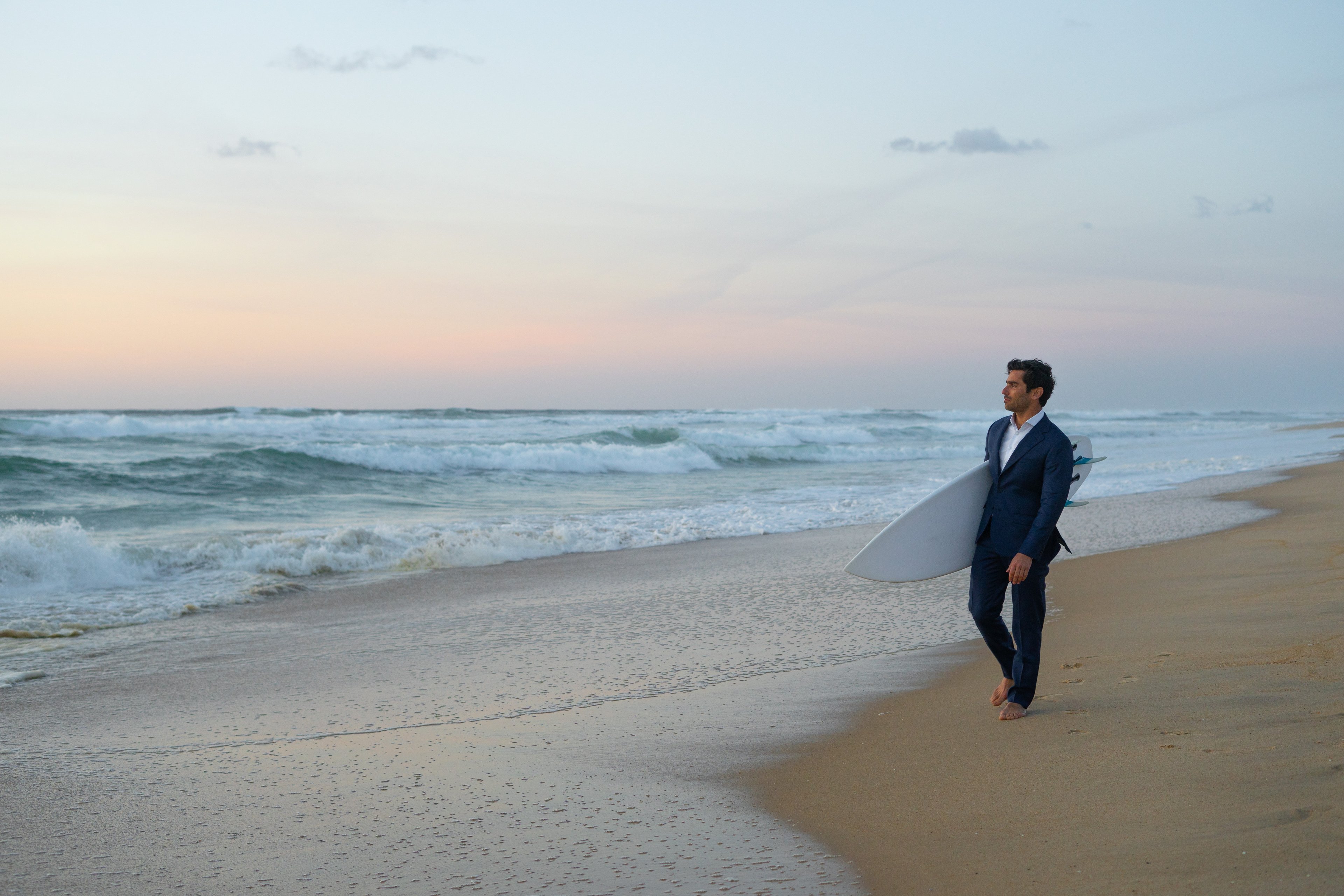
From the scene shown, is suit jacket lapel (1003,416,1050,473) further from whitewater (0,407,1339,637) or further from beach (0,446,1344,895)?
whitewater (0,407,1339,637)

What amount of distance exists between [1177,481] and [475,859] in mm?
15263

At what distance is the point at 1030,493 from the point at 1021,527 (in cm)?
13

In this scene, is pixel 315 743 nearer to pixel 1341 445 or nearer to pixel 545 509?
pixel 545 509

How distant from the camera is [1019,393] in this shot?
3.52 m

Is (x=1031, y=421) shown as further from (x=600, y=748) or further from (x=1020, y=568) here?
(x=600, y=748)

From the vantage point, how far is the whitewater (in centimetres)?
770

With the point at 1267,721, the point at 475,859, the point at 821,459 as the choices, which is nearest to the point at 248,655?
the point at 475,859

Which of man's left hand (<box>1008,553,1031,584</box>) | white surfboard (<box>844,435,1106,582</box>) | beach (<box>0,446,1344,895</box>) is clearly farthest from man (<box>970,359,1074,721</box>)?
white surfboard (<box>844,435,1106,582</box>)

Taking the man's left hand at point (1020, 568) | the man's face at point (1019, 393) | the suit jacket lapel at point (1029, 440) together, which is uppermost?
the man's face at point (1019, 393)

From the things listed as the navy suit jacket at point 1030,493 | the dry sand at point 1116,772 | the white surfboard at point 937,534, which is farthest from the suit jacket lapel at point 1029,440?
the dry sand at point 1116,772

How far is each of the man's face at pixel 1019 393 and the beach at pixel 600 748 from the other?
1.16 meters

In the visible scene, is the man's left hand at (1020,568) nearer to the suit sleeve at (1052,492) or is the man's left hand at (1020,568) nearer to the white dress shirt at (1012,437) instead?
the suit sleeve at (1052,492)

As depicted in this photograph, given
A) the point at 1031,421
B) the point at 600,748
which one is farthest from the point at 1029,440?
the point at 600,748

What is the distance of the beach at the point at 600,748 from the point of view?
2.49m
